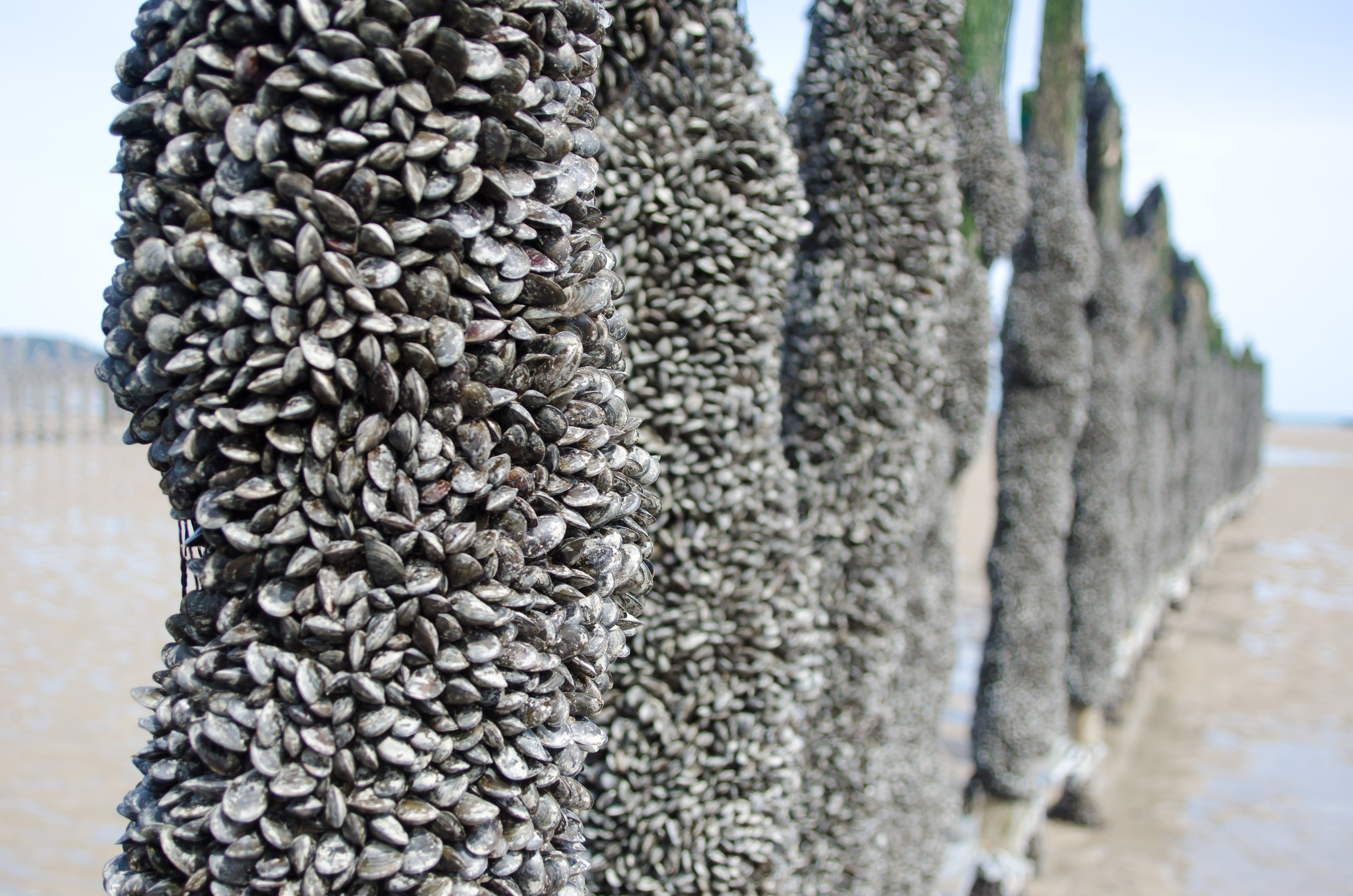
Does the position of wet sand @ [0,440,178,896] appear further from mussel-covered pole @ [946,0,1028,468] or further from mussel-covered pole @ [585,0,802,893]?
mussel-covered pole @ [946,0,1028,468]

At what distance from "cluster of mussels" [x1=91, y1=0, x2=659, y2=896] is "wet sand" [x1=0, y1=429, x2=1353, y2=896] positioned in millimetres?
5880

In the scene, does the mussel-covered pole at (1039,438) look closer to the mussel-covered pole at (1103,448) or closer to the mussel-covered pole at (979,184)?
the mussel-covered pole at (1103,448)

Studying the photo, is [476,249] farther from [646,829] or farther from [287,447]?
[646,829]

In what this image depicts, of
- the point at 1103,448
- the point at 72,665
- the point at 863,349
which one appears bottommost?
the point at 72,665

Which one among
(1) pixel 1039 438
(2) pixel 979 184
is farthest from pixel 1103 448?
(2) pixel 979 184

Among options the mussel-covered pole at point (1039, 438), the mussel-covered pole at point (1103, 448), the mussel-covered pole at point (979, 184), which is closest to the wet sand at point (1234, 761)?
the mussel-covered pole at point (1103, 448)

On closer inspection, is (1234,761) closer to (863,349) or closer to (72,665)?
(863,349)

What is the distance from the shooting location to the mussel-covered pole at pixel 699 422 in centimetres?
345

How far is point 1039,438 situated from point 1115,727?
745 cm

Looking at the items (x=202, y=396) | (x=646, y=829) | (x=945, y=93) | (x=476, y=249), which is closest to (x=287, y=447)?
(x=202, y=396)

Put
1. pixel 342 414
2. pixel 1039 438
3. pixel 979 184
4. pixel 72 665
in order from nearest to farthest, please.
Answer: pixel 342 414 → pixel 979 184 → pixel 1039 438 → pixel 72 665

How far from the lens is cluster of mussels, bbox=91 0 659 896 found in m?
1.78

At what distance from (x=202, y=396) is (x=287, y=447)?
20 centimetres

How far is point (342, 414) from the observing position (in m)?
1.85
